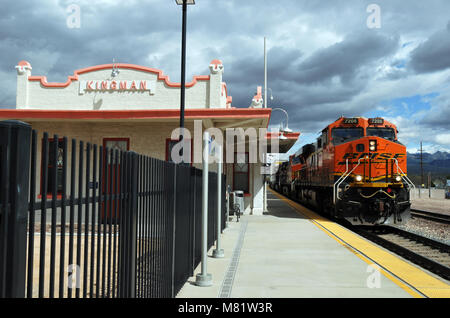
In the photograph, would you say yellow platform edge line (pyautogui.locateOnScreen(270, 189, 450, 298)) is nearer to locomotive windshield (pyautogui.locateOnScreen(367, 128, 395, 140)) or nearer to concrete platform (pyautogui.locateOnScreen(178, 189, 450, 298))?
concrete platform (pyautogui.locateOnScreen(178, 189, 450, 298))

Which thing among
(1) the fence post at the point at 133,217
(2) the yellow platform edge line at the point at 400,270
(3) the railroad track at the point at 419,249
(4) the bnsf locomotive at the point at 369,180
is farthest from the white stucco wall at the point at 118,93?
(1) the fence post at the point at 133,217

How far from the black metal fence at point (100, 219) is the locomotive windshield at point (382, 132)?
9.75 metres

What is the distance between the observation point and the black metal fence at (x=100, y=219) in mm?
1964

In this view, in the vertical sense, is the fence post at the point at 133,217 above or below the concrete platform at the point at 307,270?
above

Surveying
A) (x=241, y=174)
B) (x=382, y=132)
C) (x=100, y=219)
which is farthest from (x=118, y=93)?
(x=100, y=219)

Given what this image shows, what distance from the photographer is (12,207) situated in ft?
6.38

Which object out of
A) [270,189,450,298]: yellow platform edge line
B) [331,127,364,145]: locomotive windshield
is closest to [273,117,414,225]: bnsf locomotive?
[331,127,364,145]: locomotive windshield

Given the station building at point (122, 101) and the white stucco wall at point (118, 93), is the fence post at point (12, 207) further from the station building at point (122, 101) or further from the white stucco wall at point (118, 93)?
the white stucco wall at point (118, 93)

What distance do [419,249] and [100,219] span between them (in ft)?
31.7

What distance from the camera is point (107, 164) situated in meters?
3.28

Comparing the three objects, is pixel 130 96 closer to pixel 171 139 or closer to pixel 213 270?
pixel 171 139

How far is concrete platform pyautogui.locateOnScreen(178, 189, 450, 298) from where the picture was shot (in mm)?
5871

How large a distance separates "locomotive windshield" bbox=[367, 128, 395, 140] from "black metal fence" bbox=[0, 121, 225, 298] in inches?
384
